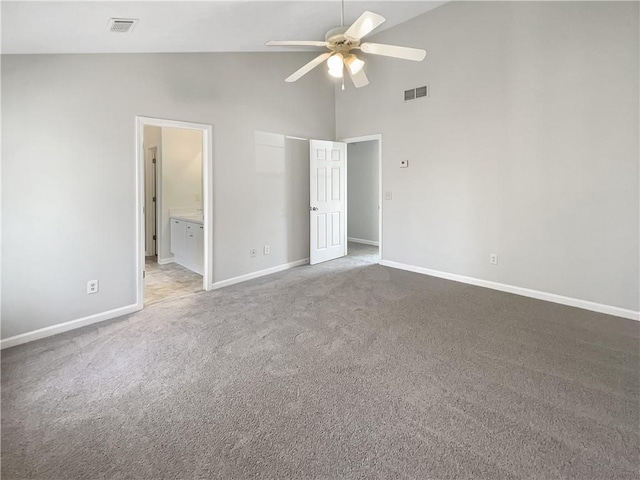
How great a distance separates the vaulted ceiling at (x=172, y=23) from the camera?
2.25 meters

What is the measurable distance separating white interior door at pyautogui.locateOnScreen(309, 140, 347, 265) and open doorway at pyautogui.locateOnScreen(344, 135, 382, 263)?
131cm

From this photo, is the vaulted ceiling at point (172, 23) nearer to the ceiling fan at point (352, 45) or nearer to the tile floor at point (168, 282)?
the ceiling fan at point (352, 45)

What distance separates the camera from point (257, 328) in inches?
123

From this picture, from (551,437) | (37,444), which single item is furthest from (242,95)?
(551,437)

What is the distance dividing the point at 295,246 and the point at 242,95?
2.35 meters

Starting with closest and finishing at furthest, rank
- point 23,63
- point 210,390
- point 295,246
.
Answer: point 210,390 < point 23,63 < point 295,246

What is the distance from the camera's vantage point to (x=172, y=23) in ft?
9.29

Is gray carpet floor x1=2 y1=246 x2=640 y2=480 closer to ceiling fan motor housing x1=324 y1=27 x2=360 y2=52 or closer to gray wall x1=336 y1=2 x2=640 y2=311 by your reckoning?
gray wall x1=336 y1=2 x2=640 y2=311

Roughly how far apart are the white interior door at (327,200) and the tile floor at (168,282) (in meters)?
1.91

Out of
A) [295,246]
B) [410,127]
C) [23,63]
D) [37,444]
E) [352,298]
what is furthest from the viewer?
[295,246]

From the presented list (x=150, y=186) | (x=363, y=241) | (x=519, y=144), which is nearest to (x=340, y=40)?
(x=519, y=144)

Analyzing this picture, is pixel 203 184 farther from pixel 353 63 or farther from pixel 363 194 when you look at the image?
pixel 363 194

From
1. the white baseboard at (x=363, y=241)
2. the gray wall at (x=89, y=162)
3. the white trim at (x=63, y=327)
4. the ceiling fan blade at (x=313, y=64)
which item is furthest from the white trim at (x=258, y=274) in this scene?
the ceiling fan blade at (x=313, y=64)

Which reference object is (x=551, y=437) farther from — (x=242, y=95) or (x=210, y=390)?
(x=242, y=95)
